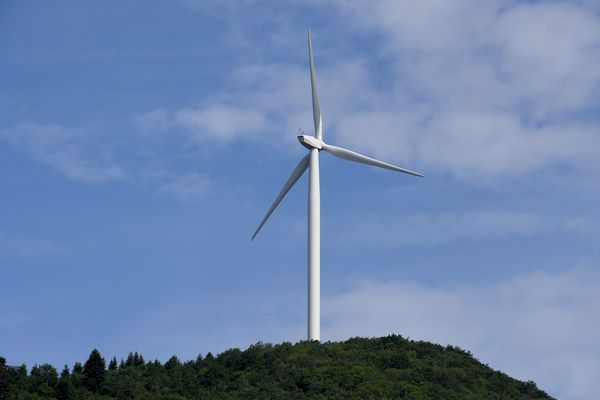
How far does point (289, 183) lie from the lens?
5032 inches

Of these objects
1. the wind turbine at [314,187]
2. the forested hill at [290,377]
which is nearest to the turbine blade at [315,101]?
the wind turbine at [314,187]

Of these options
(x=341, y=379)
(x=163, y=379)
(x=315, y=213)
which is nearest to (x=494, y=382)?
(x=341, y=379)

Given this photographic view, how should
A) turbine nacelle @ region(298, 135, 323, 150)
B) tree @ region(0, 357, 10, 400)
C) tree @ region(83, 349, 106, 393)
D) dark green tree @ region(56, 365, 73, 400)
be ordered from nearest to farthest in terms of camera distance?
tree @ region(0, 357, 10, 400) < dark green tree @ region(56, 365, 73, 400) < tree @ region(83, 349, 106, 393) < turbine nacelle @ region(298, 135, 323, 150)

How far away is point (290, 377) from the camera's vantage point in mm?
114312

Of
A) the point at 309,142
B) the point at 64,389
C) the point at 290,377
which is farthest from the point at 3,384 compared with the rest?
the point at 309,142

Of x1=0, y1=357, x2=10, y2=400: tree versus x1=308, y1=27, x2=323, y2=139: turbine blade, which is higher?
x1=308, y1=27, x2=323, y2=139: turbine blade

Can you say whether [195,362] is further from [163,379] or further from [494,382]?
[494,382]

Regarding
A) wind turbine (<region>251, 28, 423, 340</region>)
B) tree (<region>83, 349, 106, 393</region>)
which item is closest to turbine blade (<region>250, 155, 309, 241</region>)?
wind turbine (<region>251, 28, 423, 340</region>)

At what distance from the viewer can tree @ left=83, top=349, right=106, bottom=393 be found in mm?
112438

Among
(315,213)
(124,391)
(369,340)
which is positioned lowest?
(124,391)

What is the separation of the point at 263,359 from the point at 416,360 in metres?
16.6

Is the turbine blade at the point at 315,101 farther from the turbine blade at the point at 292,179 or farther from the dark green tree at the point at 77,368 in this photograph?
the dark green tree at the point at 77,368

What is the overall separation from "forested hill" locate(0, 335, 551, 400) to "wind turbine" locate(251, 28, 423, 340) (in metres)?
4.95

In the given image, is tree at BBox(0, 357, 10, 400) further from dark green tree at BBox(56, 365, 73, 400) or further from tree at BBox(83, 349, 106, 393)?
tree at BBox(83, 349, 106, 393)
